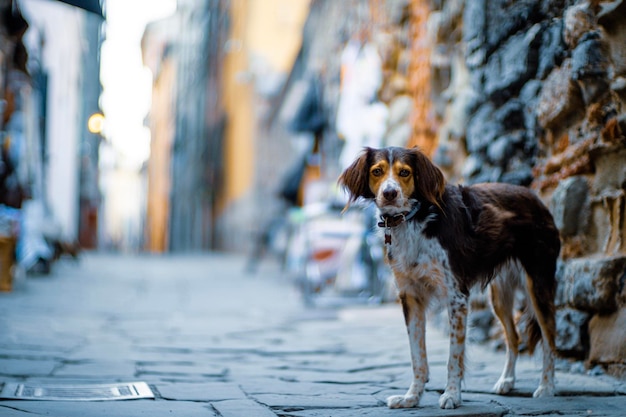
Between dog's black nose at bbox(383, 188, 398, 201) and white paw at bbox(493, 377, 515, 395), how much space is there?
989mm

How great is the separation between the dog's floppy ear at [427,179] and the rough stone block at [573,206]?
1.04 m

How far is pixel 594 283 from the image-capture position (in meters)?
3.69

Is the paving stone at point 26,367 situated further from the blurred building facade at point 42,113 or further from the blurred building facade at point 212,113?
the blurred building facade at point 212,113

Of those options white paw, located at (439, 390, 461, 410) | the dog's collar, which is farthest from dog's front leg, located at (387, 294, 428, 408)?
the dog's collar

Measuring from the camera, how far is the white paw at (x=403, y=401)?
10.3 feet

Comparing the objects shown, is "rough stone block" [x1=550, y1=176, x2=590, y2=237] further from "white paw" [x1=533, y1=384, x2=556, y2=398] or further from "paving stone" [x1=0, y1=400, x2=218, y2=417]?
"paving stone" [x1=0, y1=400, x2=218, y2=417]

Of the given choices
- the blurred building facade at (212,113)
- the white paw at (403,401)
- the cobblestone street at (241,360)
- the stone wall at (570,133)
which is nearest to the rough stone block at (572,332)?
the stone wall at (570,133)

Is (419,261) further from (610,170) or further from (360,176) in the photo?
(610,170)

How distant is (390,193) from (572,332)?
137cm

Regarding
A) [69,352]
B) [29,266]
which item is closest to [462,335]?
[69,352]

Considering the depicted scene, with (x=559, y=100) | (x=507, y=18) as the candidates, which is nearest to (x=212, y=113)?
(x=507, y=18)

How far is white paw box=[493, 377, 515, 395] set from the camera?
3.45 m

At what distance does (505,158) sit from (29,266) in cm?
794

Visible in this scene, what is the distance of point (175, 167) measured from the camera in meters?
44.4
